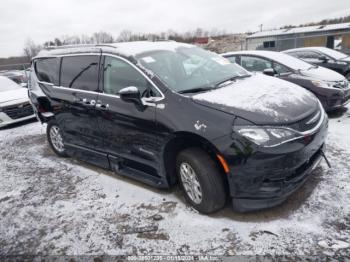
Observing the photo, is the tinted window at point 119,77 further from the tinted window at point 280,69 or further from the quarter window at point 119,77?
the tinted window at point 280,69

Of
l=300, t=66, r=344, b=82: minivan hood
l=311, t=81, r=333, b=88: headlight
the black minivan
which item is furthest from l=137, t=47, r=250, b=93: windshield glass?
l=300, t=66, r=344, b=82: minivan hood

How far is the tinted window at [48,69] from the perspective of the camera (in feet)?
14.8

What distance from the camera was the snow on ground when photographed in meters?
2.52

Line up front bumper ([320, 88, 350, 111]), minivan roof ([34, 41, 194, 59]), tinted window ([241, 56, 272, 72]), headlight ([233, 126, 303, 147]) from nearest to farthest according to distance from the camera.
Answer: headlight ([233, 126, 303, 147]), minivan roof ([34, 41, 194, 59]), front bumper ([320, 88, 350, 111]), tinted window ([241, 56, 272, 72])

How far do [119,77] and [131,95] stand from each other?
1.87 feet

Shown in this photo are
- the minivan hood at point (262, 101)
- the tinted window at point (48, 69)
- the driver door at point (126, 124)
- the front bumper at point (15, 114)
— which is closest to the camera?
the minivan hood at point (262, 101)

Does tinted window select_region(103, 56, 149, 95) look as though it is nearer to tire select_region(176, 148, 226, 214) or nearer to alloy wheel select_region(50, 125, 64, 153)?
tire select_region(176, 148, 226, 214)

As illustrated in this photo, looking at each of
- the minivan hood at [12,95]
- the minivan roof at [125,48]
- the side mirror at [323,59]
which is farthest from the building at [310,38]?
the minivan hood at [12,95]

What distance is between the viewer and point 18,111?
7.54 m

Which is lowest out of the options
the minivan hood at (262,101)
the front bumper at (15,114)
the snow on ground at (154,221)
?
the snow on ground at (154,221)

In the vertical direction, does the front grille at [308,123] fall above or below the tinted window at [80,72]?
below

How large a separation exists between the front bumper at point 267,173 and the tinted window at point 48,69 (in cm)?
333

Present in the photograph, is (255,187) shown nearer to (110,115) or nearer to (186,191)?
(186,191)

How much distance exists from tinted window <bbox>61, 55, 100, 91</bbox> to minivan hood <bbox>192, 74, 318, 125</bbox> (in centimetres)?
168
